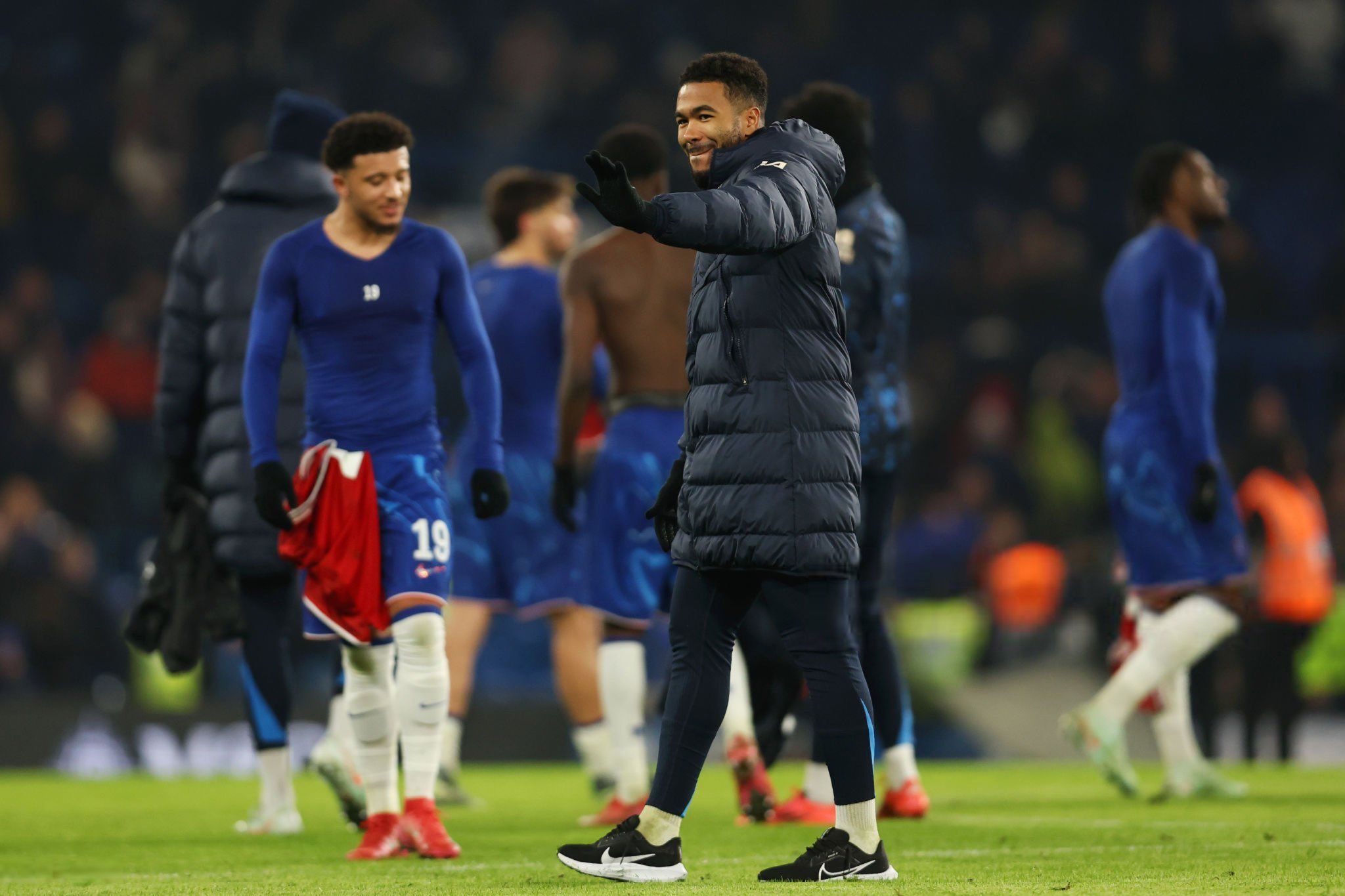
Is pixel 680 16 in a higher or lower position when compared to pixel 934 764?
higher

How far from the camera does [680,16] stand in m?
18.9

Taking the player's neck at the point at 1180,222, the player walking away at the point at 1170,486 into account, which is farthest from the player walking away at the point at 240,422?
the player's neck at the point at 1180,222

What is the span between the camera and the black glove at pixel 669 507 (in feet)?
16.2

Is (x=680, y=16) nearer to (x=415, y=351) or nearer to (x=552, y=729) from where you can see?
(x=552, y=729)

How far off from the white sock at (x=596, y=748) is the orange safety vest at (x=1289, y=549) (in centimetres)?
450

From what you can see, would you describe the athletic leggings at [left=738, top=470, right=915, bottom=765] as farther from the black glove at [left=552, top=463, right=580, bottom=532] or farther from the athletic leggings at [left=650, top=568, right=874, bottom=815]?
the athletic leggings at [left=650, top=568, right=874, bottom=815]

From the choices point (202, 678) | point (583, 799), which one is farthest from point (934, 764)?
point (202, 678)

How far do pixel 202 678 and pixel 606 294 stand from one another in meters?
5.44

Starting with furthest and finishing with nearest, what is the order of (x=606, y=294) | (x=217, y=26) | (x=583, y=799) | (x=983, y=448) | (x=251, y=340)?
1. (x=217, y=26)
2. (x=983, y=448)
3. (x=583, y=799)
4. (x=606, y=294)
5. (x=251, y=340)

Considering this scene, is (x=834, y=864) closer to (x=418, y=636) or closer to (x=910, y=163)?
(x=418, y=636)

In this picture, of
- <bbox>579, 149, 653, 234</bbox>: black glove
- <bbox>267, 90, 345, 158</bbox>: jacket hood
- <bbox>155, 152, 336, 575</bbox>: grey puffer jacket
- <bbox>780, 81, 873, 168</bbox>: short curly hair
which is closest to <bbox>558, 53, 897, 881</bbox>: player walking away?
<bbox>579, 149, 653, 234</bbox>: black glove

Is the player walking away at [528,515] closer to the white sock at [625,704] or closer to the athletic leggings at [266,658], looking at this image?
the white sock at [625,704]

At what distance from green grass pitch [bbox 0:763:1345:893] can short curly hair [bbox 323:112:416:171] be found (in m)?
2.02

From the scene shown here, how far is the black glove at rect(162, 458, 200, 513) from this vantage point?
6.91 metres
